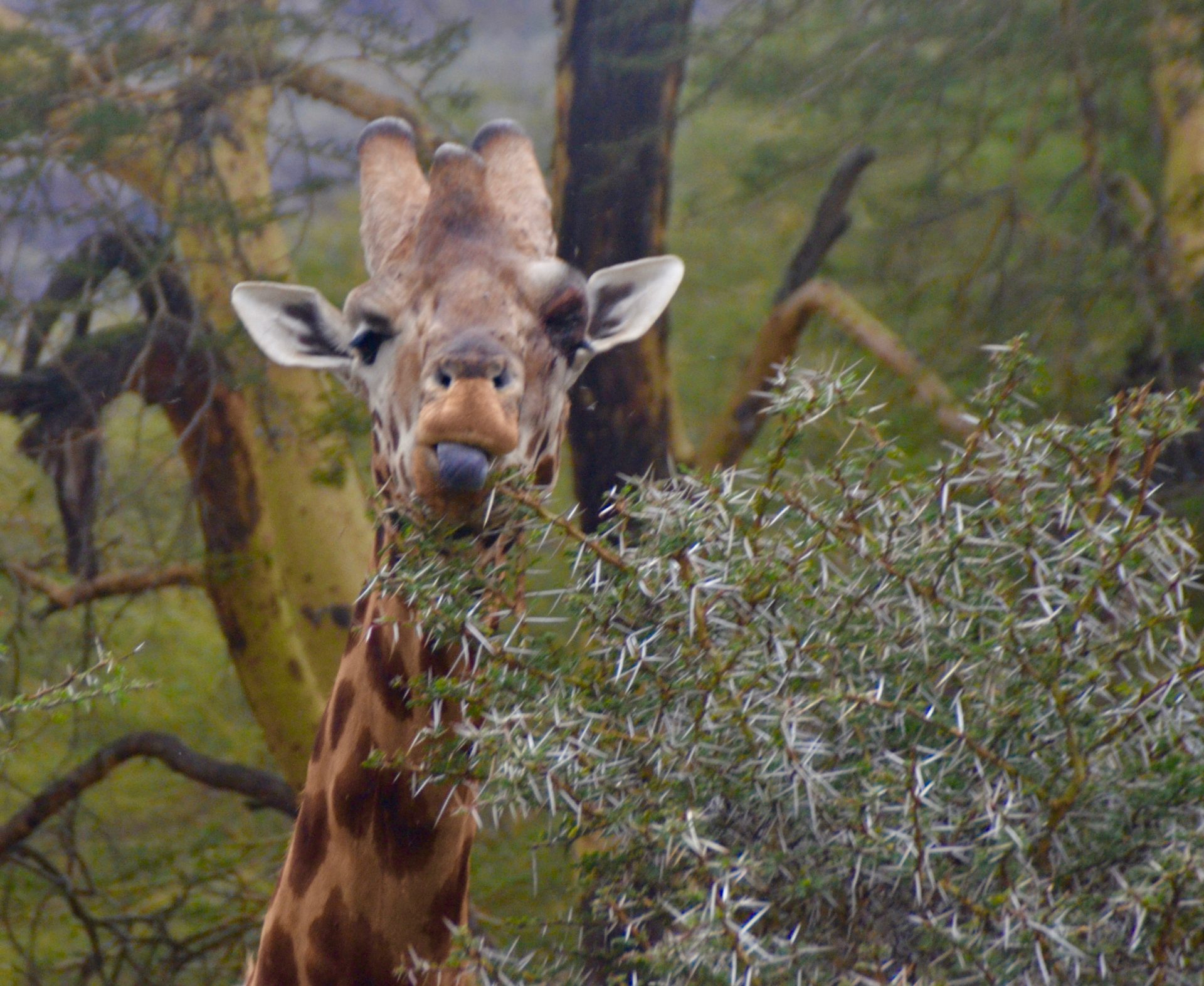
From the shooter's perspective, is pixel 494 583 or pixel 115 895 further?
pixel 115 895

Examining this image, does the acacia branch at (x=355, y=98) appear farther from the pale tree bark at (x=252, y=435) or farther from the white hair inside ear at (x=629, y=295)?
the white hair inside ear at (x=629, y=295)

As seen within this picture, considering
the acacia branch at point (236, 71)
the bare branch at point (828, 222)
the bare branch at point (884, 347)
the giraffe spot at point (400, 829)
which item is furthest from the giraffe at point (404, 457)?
the bare branch at point (828, 222)

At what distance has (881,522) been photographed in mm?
2057

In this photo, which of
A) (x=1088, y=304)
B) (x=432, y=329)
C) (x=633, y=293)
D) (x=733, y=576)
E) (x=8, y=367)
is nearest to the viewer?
(x=733, y=576)

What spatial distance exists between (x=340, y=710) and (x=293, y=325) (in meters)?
0.79

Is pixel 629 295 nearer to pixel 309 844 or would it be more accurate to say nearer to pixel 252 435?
pixel 309 844

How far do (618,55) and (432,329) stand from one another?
3.81 metres

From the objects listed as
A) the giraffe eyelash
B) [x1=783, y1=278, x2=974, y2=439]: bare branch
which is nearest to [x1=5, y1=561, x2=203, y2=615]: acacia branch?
[x1=783, y1=278, x2=974, y2=439]: bare branch

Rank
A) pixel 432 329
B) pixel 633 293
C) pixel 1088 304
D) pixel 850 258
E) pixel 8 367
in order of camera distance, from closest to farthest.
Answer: pixel 432 329 < pixel 633 293 < pixel 1088 304 < pixel 8 367 < pixel 850 258

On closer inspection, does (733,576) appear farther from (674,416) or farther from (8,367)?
(8,367)

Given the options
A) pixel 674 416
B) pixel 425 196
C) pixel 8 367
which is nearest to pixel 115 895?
pixel 8 367

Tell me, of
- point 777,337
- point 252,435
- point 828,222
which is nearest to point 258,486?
point 252,435

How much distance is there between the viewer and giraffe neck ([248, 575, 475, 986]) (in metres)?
2.32

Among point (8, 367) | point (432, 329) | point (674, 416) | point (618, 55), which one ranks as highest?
point (432, 329)
